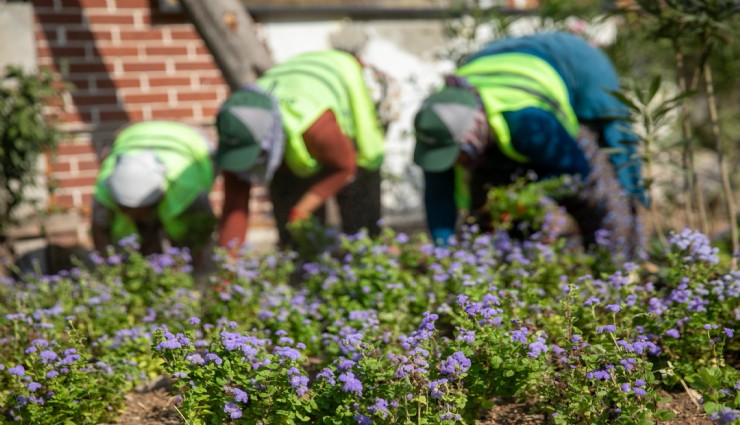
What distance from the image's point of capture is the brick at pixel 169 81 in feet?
21.2

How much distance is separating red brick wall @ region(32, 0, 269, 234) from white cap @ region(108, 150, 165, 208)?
191cm

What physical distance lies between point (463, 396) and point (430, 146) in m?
1.65

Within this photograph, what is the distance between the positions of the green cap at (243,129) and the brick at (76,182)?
8.19ft

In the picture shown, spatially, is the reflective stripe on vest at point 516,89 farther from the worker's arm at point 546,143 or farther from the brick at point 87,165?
the brick at point 87,165

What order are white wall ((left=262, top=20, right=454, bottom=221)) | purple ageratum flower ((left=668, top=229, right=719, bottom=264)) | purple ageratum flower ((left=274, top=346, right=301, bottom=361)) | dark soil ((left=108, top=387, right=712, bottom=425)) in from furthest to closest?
white wall ((left=262, top=20, right=454, bottom=221)) → purple ageratum flower ((left=668, top=229, right=719, bottom=264)) → dark soil ((left=108, top=387, right=712, bottom=425)) → purple ageratum flower ((left=274, top=346, right=301, bottom=361))

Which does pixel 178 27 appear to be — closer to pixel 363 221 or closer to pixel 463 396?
pixel 363 221

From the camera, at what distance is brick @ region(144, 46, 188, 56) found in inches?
252

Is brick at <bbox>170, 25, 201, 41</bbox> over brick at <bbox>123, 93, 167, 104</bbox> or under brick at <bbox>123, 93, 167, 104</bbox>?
over

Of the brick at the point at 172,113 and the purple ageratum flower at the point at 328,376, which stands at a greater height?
the brick at the point at 172,113

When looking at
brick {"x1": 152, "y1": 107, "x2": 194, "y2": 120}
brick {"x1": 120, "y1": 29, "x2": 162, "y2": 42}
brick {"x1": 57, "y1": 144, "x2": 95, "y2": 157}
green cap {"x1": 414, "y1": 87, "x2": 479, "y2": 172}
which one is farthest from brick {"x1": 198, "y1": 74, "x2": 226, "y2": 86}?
green cap {"x1": 414, "y1": 87, "x2": 479, "y2": 172}

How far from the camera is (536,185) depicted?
3883 millimetres

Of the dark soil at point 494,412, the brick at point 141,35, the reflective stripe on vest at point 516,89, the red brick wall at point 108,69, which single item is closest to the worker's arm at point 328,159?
the reflective stripe on vest at point 516,89

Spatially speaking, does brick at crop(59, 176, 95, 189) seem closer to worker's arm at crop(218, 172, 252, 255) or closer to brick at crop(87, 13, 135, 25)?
brick at crop(87, 13, 135, 25)

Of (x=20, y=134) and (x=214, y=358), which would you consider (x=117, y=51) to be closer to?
(x=20, y=134)
